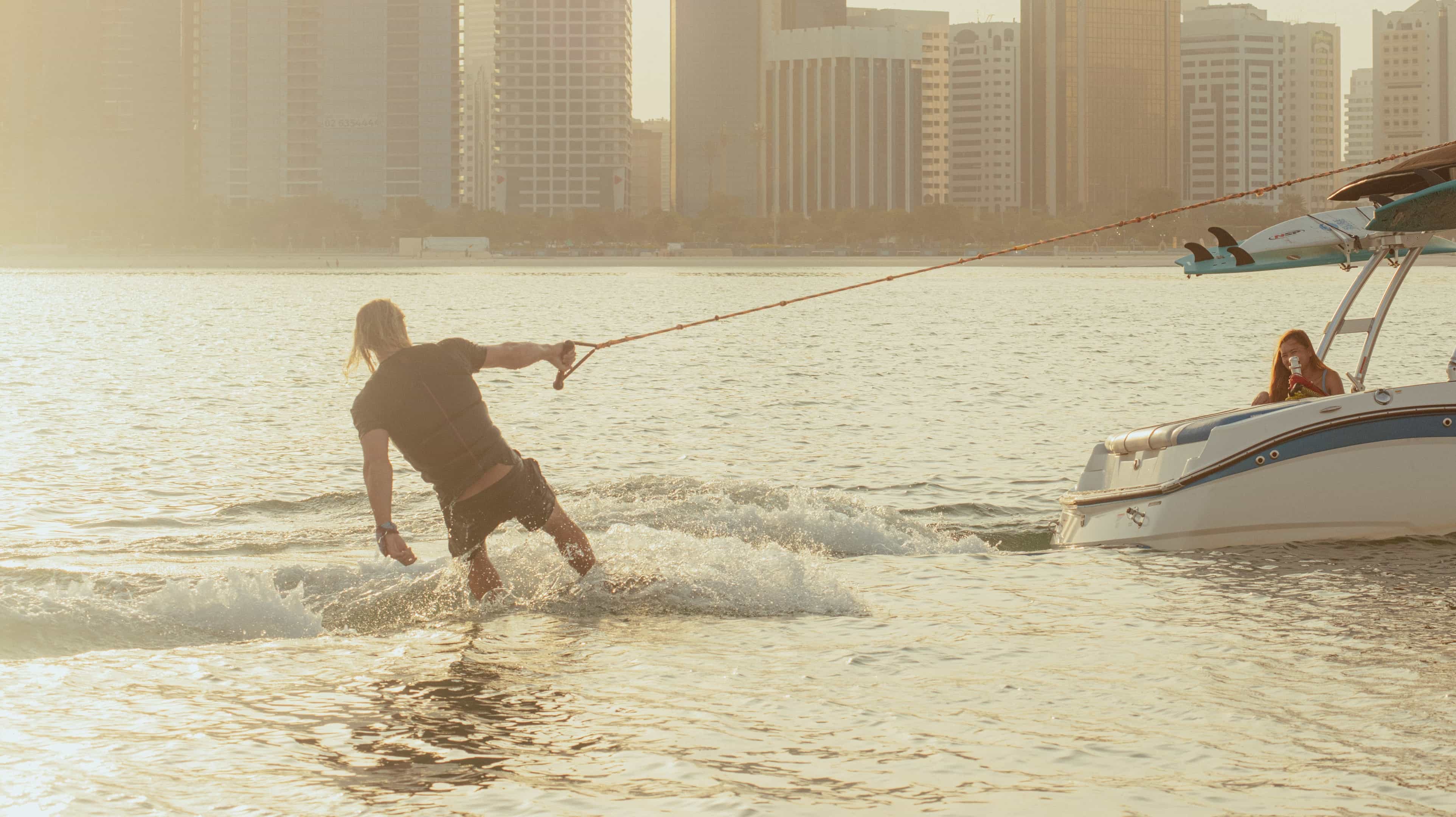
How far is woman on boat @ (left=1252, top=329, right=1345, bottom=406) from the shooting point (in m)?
11.6

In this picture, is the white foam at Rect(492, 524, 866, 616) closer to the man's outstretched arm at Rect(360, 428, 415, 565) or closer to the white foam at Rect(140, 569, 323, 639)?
the white foam at Rect(140, 569, 323, 639)

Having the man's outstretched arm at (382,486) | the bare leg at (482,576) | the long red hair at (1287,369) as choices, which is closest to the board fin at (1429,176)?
the long red hair at (1287,369)

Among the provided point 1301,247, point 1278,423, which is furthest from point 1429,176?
point 1278,423

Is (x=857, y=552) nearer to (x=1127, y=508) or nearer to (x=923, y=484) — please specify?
(x=1127, y=508)

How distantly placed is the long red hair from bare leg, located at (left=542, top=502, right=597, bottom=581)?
555 centimetres

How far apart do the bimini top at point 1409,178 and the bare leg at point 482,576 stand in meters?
6.55

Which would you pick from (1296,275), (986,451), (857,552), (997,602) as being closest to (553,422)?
(986,451)

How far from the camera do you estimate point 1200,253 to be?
12320 millimetres

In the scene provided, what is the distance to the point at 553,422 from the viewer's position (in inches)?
1001

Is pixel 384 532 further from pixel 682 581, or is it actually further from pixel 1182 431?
pixel 1182 431

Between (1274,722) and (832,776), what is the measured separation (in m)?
2.26

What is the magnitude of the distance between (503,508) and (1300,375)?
641 cm

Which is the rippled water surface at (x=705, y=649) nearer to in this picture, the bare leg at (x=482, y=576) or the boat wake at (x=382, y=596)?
the boat wake at (x=382, y=596)

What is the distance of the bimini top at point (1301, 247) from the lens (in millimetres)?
12047
